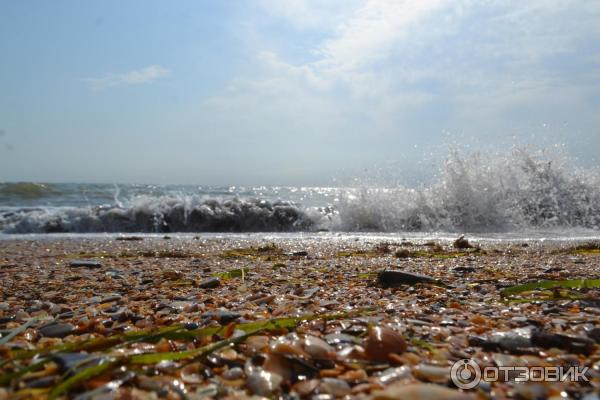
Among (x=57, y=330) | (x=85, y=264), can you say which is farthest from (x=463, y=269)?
(x=85, y=264)

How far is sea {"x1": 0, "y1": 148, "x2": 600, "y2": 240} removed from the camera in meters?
10.5

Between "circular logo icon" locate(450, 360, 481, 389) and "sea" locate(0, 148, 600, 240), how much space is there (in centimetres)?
866

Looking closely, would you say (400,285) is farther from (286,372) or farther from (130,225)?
(130,225)

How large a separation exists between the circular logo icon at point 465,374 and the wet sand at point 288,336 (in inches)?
0.8

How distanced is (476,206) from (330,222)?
11.6 feet

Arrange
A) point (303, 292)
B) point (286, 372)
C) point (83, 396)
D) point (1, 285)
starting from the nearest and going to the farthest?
point (83, 396), point (286, 372), point (303, 292), point (1, 285)

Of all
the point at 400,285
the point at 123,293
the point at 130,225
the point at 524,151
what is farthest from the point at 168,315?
the point at 524,151

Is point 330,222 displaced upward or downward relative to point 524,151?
downward

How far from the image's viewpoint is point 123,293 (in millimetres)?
2715

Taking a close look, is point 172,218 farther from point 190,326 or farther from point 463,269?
point 190,326

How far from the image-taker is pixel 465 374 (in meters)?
1.18

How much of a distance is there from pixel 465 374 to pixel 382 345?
23 cm

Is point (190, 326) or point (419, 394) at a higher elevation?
point (419, 394)

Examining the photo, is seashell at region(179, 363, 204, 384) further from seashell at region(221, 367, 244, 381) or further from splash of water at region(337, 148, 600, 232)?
splash of water at region(337, 148, 600, 232)
